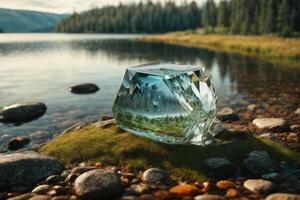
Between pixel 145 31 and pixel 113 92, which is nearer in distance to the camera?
pixel 113 92

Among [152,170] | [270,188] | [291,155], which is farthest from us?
[291,155]

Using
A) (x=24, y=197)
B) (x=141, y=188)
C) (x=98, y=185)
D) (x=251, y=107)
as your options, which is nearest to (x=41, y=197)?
(x=24, y=197)

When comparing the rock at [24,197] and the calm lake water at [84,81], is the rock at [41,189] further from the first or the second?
the calm lake water at [84,81]

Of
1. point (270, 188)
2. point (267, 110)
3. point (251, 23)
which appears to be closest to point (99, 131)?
point (270, 188)

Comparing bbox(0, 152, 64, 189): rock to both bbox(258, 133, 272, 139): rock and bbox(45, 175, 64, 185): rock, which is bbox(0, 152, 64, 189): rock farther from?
bbox(258, 133, 272, 139): rock

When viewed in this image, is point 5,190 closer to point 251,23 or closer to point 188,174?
point 188,174

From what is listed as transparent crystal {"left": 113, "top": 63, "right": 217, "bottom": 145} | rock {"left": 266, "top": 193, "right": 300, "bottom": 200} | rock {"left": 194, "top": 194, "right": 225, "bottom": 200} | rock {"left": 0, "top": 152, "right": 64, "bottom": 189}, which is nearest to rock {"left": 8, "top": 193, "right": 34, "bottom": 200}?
rock {"left": 0, "top": 152, "right": 64, "bottom": 189}
